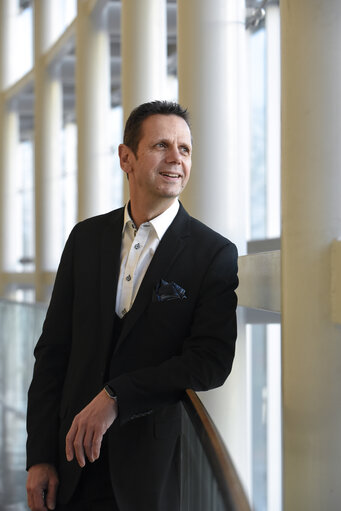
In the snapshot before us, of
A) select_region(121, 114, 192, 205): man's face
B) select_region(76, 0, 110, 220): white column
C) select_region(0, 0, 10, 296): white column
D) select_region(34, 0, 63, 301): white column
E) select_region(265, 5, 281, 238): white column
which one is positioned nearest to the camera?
select_region(121, 114, 192, 205): man's face

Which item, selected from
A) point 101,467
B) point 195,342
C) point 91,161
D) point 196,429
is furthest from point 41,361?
point 91,161

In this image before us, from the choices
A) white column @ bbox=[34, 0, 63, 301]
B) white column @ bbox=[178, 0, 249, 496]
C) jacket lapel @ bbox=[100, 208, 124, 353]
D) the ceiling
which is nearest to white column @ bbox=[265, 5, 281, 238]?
the ceiling

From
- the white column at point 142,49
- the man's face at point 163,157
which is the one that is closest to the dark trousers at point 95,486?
the man's face at point 163,157

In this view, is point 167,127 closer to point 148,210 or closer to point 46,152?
point 148,210

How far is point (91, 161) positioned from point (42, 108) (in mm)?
3856

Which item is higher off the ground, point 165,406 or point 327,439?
point 165,406

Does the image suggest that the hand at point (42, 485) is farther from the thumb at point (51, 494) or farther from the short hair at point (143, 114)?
the short hair at point (143, 114)

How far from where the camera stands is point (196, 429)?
2.41 meters

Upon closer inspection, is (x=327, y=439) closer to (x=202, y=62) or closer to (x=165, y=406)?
(x=165, y=406)

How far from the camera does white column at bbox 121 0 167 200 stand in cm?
819

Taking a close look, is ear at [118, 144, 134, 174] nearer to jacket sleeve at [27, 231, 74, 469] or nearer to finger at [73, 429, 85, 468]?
jacket sleeve at [27, 231, 74, 469]

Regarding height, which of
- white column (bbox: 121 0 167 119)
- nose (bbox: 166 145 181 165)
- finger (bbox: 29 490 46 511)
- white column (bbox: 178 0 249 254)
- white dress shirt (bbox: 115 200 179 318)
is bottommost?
finger (bbox: 29 490 46 511)

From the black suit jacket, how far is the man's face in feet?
0.45

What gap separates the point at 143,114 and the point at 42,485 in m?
1.37
